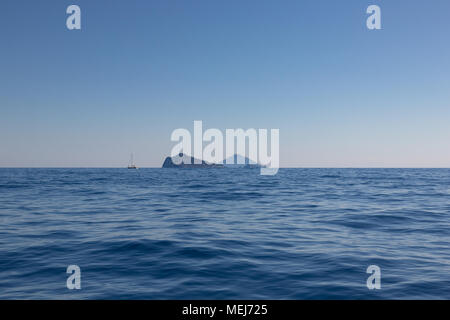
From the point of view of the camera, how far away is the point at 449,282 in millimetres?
8047

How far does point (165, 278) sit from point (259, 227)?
7337mm

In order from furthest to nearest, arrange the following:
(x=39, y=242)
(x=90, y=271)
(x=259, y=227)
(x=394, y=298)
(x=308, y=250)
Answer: (x=259, y=227), (x=39, y=242), (x=308, y=250), (x=90, y=271), (x=394, y=298)

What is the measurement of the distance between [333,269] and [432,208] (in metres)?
16.3

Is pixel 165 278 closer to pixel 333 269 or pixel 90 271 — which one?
pixel 90 271

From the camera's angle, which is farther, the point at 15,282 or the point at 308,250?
the point at 308,250

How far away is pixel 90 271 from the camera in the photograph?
8.98 meters
